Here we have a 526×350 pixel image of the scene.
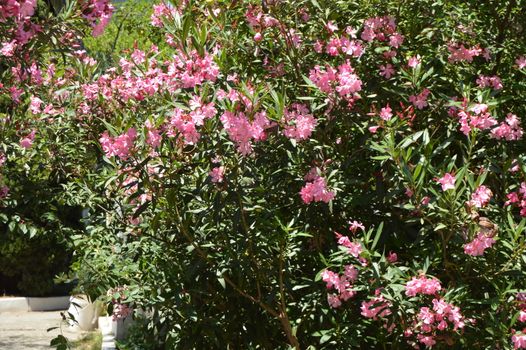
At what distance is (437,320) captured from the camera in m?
3.39

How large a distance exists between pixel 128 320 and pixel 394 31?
4.99 metres

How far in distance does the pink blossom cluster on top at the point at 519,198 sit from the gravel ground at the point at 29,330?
7.84m

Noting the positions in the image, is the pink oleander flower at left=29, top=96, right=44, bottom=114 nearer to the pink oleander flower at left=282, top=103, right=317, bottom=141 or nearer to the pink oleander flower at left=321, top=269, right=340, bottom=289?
the pink oleander flower at left=282, top=103, right=317, bottom=141

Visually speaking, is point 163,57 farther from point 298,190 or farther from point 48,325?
point 48,325

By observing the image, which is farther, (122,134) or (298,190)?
(298,190)

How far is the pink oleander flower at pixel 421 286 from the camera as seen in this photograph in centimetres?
332

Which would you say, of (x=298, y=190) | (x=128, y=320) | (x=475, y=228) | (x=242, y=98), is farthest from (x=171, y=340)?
(x=128, y=320)

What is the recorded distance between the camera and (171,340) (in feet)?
14.0

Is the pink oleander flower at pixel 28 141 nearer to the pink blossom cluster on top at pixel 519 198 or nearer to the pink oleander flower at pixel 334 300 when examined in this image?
the pink oleander flower at pixel 334 300

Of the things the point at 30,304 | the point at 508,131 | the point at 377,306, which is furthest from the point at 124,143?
the point at 30,304

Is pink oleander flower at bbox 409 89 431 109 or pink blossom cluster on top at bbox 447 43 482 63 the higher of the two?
pink blossom cluster on top at bbox 447 43 482 63

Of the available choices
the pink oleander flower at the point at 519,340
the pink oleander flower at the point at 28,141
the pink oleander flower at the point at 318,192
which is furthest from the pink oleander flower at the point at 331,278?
the pink oleander flower at the point at 28,141

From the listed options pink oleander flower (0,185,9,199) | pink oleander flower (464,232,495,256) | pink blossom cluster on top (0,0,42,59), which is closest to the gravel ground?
pink oleander flower (0,185,9,199)

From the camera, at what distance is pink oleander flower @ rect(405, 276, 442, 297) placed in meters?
3.32
